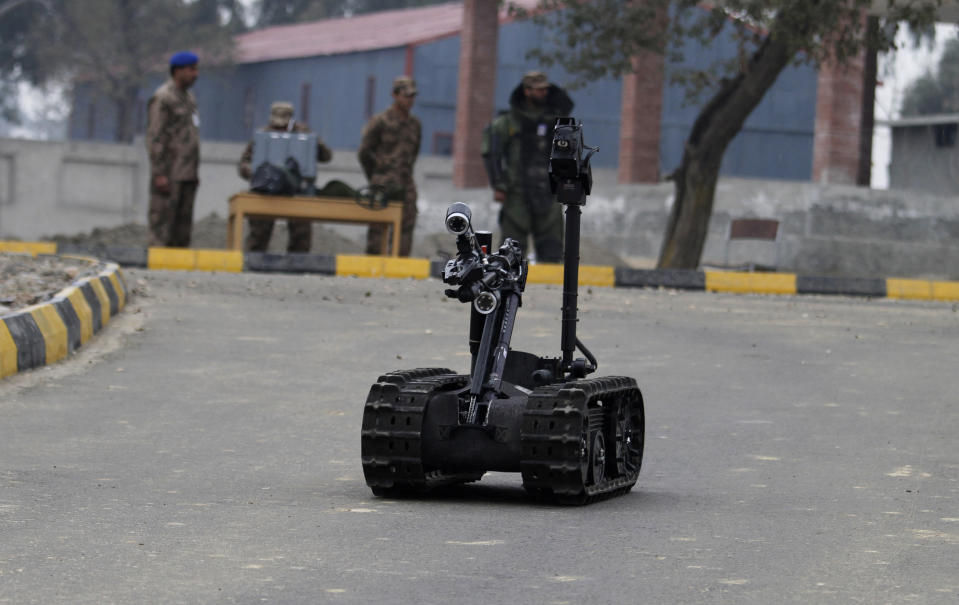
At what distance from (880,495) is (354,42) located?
1991 inches

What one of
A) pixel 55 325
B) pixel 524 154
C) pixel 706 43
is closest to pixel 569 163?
pixel 55 325

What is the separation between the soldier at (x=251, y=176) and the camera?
69.3 ft

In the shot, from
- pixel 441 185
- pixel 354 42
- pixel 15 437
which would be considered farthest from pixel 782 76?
pixel 15 437

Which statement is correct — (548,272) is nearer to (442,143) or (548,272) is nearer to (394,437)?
(394,437)

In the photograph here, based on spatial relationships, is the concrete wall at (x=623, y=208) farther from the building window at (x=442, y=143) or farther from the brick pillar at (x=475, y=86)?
the building window at (x=442, y=143)

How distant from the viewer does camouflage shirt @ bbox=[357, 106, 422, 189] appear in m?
21.7

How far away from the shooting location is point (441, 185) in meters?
38.2

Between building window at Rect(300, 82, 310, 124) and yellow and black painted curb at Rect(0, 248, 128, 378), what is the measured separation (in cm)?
4384

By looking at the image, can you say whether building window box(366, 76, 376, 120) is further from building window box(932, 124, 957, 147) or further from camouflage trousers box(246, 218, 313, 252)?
camouflage trousers box(246, 218, 313, 252)

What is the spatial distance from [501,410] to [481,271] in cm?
56

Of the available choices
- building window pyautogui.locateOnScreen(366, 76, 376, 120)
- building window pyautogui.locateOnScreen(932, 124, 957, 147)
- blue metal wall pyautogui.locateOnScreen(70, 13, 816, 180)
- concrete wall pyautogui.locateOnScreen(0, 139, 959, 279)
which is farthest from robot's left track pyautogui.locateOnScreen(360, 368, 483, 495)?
building window pyautogui.locateOnScreen(366, 76, 376, 120)

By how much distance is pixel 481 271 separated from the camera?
274 inches

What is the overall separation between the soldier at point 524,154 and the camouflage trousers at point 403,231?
233 cm

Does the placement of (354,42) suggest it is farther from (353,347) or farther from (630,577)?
(630,577)
